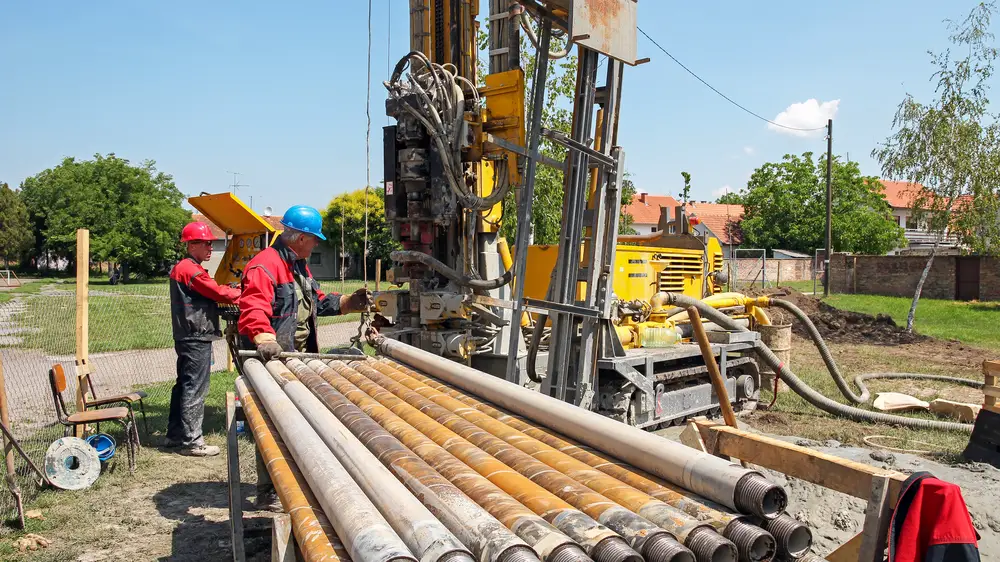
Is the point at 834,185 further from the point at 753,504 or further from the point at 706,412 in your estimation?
the point at 753,504

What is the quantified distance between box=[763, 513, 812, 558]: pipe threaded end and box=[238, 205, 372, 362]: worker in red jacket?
355cm

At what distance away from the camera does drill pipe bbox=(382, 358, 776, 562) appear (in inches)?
84.2

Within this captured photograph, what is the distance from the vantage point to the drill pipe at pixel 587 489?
6.89 ft

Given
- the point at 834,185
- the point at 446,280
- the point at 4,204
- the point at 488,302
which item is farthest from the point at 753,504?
the point at 4,204

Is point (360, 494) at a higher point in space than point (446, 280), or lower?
lower

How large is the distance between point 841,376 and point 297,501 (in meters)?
9.48

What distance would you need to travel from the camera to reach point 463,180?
22.6 feet

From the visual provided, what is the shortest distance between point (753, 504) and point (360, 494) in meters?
1.26

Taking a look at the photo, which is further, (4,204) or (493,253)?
(4,204)

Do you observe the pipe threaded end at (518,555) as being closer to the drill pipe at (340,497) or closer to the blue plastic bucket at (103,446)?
the drill pipe at (340,497)

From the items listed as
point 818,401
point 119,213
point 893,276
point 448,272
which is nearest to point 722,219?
point 893,276

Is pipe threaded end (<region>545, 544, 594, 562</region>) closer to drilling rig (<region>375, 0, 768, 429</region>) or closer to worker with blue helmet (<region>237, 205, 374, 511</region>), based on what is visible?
worker with blue helmet (<region>237, 205, 374, 511</region>)

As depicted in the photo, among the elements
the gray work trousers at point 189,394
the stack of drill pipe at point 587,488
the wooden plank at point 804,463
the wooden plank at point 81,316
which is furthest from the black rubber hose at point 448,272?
the wooden plank at point 804,463

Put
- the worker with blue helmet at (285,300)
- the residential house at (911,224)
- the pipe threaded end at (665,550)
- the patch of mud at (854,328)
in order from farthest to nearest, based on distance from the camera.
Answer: the residential house at (911,224) → the patch of mud at (854,328) → the worker with blue helmet at (285,300) → the pipe threaded end at (665,550)
